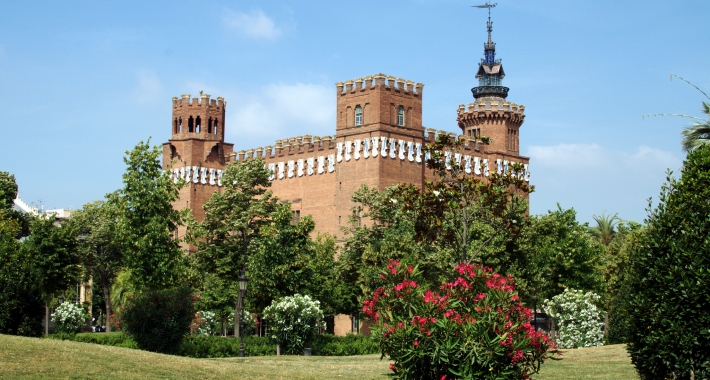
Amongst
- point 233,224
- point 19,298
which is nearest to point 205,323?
point 233,224

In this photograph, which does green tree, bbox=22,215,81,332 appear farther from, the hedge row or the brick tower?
the brick tower

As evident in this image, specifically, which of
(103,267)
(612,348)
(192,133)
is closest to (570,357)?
(612,348)

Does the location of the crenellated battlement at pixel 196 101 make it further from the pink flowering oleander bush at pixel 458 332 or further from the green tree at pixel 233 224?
the pink flowering oleander bush at pixel 458 332

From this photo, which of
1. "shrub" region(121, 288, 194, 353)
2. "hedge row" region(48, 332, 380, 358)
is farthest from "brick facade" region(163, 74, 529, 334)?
"shrub" region(121, 288, 194, 353)

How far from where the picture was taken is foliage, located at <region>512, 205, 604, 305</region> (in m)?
45.6

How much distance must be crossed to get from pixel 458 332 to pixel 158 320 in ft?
54.0

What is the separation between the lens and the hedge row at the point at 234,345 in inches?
1299

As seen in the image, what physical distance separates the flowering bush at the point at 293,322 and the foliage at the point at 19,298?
29.6 ft

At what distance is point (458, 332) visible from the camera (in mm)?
16062

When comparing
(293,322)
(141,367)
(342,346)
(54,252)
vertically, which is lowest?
(342,346)

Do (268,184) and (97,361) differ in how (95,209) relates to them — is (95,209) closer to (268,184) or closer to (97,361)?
(268,184)

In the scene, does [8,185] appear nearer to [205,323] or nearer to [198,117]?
[198,117]

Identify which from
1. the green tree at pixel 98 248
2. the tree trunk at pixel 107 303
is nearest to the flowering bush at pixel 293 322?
the tree trunk at pixel 107 303

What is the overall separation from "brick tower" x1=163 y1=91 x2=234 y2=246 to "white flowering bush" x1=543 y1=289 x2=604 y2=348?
100ft
